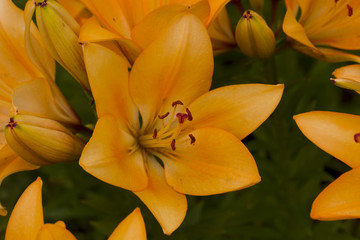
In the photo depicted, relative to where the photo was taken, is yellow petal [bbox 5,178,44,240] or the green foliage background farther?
the green foliage background

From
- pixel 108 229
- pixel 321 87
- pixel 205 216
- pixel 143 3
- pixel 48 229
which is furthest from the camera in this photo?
pixel 321 87

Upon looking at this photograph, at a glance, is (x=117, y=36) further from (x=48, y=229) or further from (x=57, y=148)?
(x=48, y=229)

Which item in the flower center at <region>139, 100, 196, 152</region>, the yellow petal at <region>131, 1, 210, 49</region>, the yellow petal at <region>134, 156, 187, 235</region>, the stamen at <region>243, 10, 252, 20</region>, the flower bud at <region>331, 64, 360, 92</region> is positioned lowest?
the yellow petal at <region>134, 156, 187, 235</region>

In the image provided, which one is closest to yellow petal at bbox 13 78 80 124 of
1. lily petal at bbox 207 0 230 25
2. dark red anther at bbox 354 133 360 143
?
lily petal at bbox 207 0 230 25

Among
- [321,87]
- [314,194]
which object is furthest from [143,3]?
[321,87]

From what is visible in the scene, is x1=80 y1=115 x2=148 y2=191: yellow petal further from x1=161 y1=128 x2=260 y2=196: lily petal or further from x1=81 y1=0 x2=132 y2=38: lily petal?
x1=81 y1=0 x2=132 y2=38: lily petal
